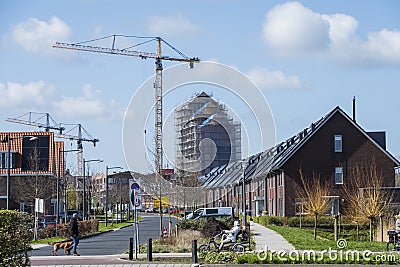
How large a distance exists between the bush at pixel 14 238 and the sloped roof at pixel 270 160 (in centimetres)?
3324

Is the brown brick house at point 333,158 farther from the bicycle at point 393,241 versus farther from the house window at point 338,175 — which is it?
the bicycle at point 393,241

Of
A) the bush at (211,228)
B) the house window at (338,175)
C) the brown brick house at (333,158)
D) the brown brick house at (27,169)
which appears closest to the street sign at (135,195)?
the bush at (211,228)

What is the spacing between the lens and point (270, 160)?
6831 centimetres

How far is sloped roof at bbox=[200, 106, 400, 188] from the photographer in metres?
59.6

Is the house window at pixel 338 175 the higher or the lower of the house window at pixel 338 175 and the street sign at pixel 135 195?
the higher

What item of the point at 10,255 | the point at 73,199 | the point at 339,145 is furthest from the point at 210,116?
the point at 73,199

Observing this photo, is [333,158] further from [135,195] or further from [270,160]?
[135,195]

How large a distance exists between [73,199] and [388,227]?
56.4m

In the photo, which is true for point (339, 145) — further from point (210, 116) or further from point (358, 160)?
point (210, 116)

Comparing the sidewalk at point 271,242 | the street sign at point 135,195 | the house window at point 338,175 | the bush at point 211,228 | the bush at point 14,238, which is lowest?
the sidewalk at point 271,242

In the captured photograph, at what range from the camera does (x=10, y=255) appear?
15414 mm

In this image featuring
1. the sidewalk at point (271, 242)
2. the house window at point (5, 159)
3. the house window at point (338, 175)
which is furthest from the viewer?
the house window at point (5, 159)

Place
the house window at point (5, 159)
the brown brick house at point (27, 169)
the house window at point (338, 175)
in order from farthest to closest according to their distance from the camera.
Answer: the house window at point (5, 159) < the brown brick house at point (27, 169) < the house window at point (338, 175)

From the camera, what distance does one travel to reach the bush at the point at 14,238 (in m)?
15.3
